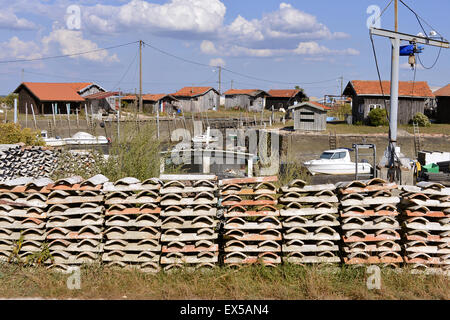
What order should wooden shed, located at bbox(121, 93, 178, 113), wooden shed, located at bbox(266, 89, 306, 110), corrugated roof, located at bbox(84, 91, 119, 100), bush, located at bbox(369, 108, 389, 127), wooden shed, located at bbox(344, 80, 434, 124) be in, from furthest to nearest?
1. wooden shed, located at bbox(266, 89, 306, 110)
2. wooden shed, located at bbox(121, 93, 178, 113)
3. corrugated roof, located at bbox(84, 91, 119, 100)
4. wooden shed, located at bbox(344, 80, 434, 124)
5. bush, located at bbox(369, 108, 389, 127)

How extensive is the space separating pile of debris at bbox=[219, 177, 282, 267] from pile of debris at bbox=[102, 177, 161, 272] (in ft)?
3.35

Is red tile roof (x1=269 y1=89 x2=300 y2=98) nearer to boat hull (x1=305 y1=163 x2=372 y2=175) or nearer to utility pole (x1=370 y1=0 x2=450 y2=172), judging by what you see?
boat hull (x1=305 y1=163 x2=372 y2=175)

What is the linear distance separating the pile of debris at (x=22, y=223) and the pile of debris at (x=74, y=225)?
15 centimetres

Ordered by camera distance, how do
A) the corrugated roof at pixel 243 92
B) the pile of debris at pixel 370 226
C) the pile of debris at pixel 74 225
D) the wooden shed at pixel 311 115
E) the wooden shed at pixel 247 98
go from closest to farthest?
the pile of debris at pixel 370 226, the pile of debris at pixel 74 225, the wooden shed at pixel 311 115, the corrugated roof at pixel 243 92, the wooden shed at pixel 247 98

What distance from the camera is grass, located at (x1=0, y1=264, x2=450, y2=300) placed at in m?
5.86

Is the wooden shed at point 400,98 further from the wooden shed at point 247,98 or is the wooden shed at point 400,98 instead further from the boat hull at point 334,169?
the wooden shed at point 247,98

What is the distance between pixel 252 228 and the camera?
21.4 ft

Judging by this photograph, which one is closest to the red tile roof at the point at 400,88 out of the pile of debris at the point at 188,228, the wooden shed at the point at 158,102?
the wooden shed at the point at 158,102

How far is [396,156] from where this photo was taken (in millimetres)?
12625

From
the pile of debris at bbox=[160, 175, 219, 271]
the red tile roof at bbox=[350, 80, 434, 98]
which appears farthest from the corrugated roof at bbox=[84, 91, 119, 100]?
the pile of debris at bbox=[160, 175, 219, 271]

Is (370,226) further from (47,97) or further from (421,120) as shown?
(47,97)

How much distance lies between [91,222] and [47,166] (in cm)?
921

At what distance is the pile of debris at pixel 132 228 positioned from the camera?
6.57 metres
